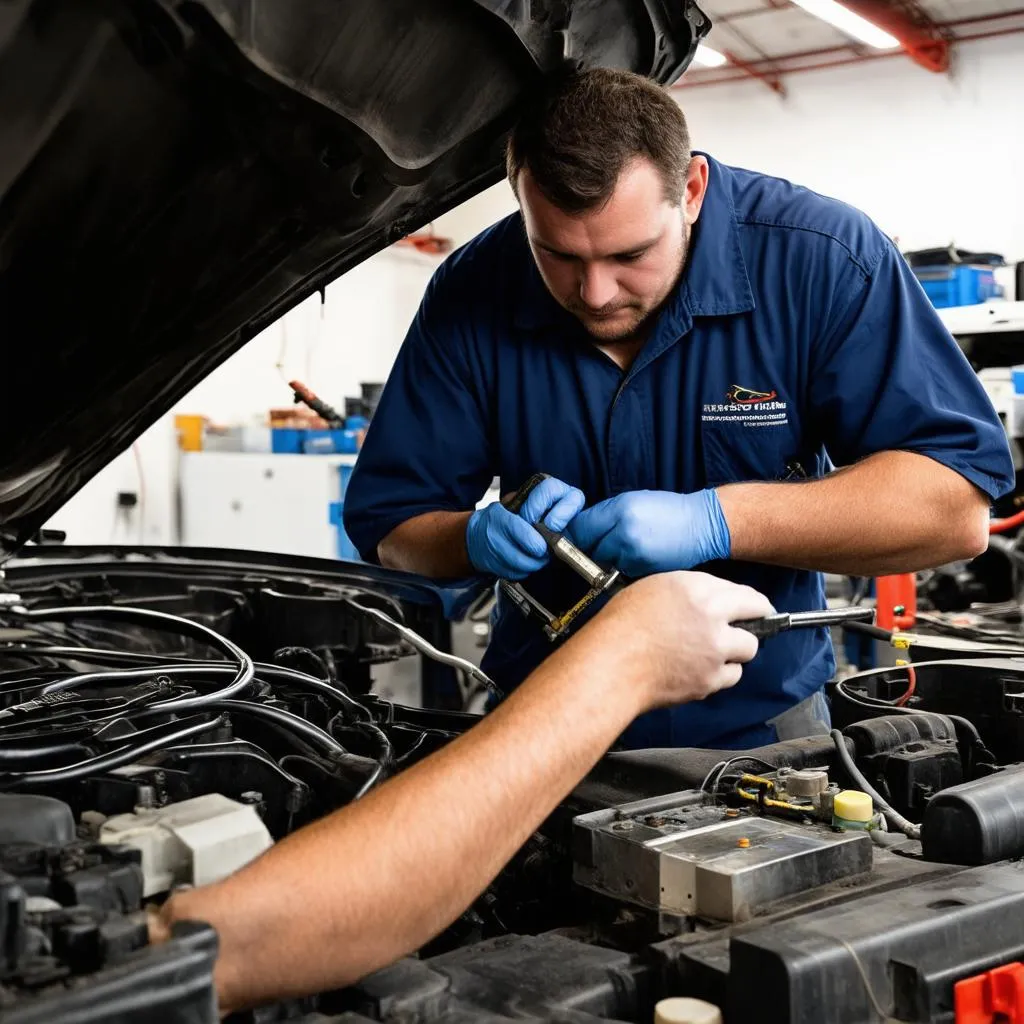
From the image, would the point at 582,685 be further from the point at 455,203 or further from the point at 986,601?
the point at 986,601

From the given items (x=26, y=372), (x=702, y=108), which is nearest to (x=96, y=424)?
(x=26, y=372)

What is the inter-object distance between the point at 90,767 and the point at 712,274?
3.55 feet

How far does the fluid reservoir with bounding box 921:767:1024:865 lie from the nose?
772 mm

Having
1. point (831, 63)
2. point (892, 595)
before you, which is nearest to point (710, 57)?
point (831, 63)

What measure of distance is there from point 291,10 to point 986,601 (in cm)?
468

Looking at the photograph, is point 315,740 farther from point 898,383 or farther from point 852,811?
point 898,383

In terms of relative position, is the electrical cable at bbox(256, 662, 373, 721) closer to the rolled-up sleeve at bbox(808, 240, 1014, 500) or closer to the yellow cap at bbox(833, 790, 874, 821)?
the yellow cap at bbox(833, 790, 874, 821)

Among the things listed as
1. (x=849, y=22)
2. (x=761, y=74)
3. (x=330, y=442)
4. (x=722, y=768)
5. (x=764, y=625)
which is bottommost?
(x=722, y=768)

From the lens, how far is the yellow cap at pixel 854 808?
1092mm

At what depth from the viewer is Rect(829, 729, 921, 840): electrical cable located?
3.87 ft

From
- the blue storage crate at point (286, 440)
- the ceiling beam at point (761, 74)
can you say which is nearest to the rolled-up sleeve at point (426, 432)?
the blue storage crate at point (286, 440)

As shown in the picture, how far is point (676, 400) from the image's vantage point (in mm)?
1716

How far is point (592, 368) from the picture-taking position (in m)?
1.75

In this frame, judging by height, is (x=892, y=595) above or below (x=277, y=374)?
below
